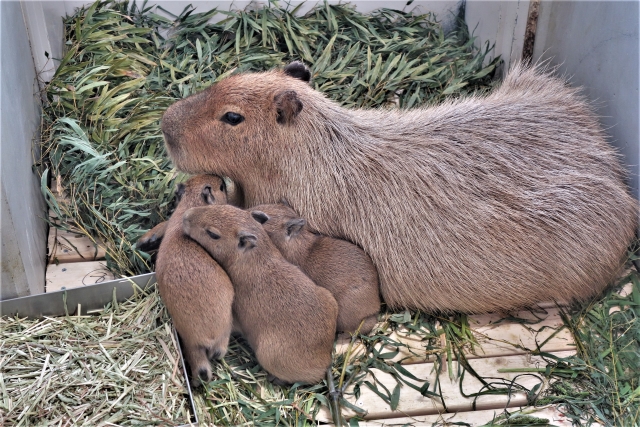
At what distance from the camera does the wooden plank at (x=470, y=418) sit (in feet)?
11.4

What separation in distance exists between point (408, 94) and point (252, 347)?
2.60 meters

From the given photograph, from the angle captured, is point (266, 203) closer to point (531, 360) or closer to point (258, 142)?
point (258, 142)

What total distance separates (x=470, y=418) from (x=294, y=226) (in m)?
1.36

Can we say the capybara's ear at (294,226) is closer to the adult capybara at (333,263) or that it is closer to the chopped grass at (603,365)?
the adult capybara at (333,263)

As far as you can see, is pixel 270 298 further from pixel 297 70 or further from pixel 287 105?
pixel 297 70

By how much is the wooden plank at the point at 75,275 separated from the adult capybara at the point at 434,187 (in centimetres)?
92

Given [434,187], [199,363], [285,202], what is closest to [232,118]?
[285,202]

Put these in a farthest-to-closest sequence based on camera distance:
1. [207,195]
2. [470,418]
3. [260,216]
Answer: [207,195] → [260,216] → [470,418]

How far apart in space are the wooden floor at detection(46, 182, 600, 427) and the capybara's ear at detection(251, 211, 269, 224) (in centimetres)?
83

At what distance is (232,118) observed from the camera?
3.78 metres

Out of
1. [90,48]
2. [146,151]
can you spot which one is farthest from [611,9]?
[90,48]

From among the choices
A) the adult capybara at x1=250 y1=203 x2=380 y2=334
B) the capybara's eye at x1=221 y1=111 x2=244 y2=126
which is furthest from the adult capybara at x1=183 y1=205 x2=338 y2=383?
the capybara's eye at x1=221 y1=111 x2=244 y2=126

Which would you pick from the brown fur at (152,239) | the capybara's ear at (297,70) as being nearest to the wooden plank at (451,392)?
the brown fur at (152,239)

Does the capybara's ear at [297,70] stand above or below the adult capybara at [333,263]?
above
